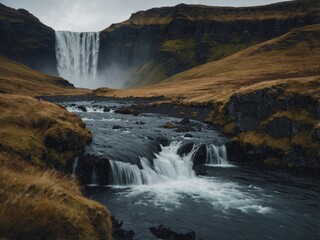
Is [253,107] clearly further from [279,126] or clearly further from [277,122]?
[279,126]

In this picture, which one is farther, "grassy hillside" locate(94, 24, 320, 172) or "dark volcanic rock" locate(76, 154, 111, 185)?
"grassy hillside" locate(94, 24, 320, 172)

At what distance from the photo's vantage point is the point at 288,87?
138 ft

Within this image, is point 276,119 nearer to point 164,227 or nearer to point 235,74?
point 164,227

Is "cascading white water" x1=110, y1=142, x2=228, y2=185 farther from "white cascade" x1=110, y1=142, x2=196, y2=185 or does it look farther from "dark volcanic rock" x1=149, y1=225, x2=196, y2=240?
"dark volcanic rock" x1=149, y1=225, x2=196, y2=240

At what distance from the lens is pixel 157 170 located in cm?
3048

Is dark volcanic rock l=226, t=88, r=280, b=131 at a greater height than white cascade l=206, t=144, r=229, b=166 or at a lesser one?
greater

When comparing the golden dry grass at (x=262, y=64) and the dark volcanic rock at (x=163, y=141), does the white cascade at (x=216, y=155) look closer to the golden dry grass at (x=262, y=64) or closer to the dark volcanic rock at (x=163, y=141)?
the dark volcanic rock at (x=163, y=141)

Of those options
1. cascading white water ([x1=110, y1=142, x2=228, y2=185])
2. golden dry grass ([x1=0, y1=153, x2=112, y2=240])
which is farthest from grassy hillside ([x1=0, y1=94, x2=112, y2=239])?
cascading white water ([x1=110, y1=142, x2=228, y2=185])

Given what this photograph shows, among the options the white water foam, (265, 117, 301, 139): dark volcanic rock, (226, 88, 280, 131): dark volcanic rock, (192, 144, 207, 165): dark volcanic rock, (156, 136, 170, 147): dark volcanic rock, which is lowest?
the white water foam

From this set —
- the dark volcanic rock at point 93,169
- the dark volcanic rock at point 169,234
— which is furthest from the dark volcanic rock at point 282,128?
the dark volcanic rock at point 169,234

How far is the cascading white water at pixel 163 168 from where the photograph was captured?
27.8 meters

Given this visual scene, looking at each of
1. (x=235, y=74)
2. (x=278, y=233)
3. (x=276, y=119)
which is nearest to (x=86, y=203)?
(x=278, y=233)

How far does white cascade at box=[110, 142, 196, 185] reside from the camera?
27.7m

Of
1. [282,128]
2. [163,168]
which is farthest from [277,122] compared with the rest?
[163,168]
